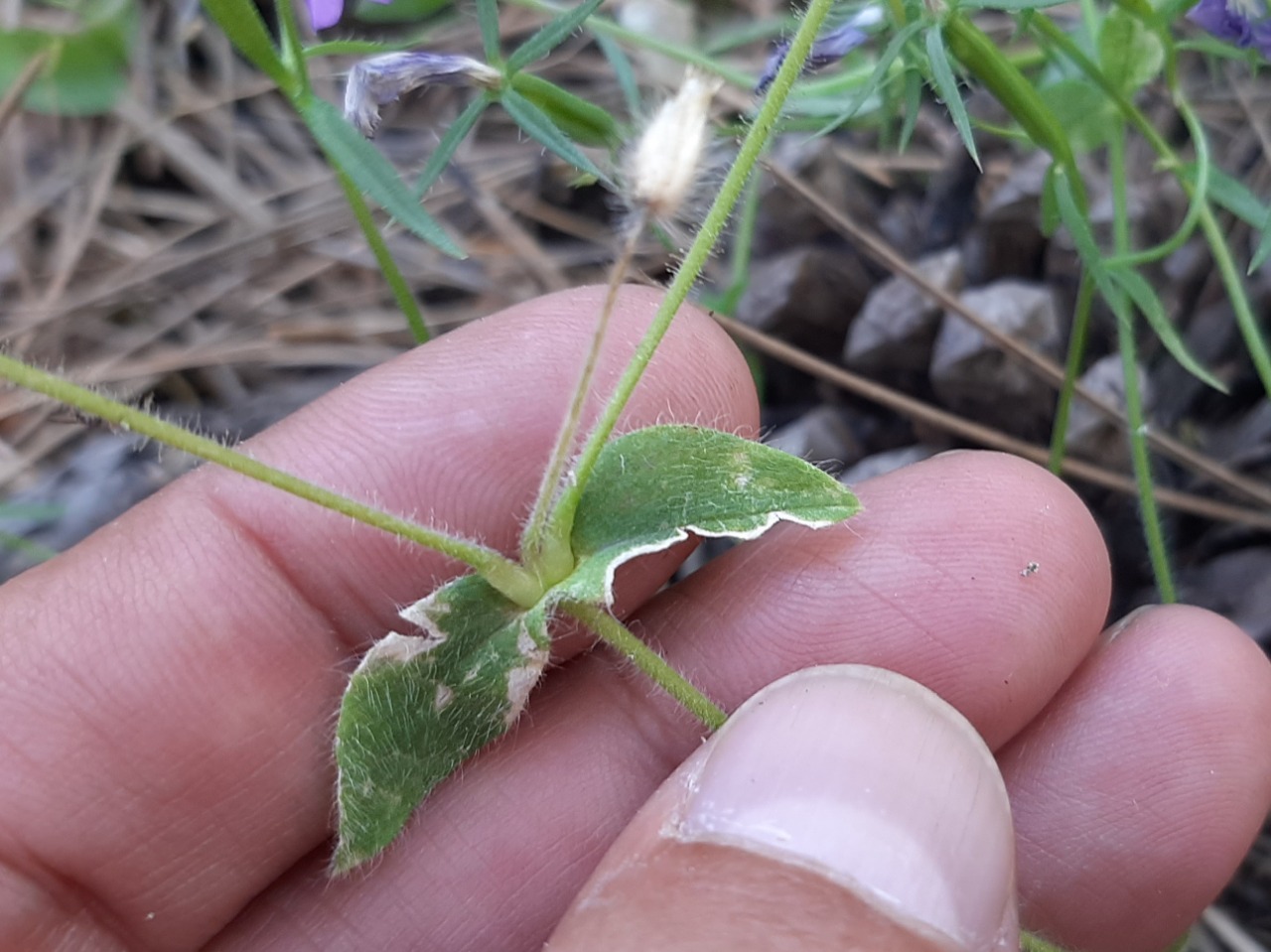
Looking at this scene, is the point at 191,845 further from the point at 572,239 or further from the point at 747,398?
the point at 572,239

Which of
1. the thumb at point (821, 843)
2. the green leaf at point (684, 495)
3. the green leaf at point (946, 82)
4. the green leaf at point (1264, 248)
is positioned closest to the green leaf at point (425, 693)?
the green leaf at point (684, 495)

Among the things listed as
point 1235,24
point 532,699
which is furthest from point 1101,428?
point 532,699

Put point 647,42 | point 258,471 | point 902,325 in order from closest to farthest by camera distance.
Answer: point 258,471 < point 647,42 < point 902,325

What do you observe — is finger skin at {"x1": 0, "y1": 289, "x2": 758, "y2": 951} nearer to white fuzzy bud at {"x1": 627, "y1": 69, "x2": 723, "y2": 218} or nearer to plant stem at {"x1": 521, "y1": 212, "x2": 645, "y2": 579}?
plant stem at {"x1": 521, "y1": 212, "x2": 645, "y2": 579}

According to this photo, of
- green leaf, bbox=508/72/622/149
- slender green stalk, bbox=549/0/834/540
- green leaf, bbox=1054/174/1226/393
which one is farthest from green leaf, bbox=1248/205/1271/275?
green leaf, bbox=508/72/622/149

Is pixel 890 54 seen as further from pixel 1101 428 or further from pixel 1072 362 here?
pixel 1101 428

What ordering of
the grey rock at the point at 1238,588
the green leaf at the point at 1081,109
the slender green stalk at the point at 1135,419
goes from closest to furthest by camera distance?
the slender green stalk at the point at 1135,419 < the green leaf at the point at 1081,109 < the grey rock at the point at 1238,588

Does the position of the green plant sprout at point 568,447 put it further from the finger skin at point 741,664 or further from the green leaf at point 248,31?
the finger skin at point 741,664
